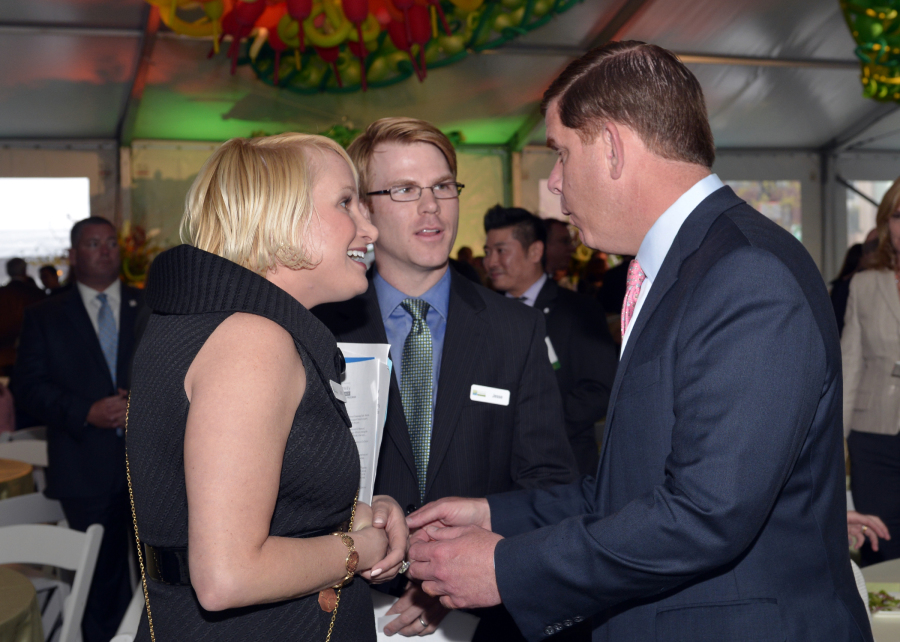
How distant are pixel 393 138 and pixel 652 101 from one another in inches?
33.7

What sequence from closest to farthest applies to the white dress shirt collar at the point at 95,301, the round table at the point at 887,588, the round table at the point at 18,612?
1. the round table at the point at 887,588
2. the round table at the point at 18,612
3. the white dress shirt collar at the point at 95,301

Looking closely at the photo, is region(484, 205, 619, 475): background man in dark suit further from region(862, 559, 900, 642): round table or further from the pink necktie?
the pink necktie

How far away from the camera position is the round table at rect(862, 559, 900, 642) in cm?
177

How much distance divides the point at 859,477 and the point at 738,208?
7.97 ft

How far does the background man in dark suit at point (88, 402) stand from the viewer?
138 inches

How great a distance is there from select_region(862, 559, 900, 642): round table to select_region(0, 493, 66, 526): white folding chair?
3081mm

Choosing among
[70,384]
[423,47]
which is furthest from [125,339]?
[423,47]

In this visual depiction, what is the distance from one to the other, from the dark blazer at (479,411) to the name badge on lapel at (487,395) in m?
0.01

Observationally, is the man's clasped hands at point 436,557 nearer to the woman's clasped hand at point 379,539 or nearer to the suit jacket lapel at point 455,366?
the woman's clasped hand at point 379,539

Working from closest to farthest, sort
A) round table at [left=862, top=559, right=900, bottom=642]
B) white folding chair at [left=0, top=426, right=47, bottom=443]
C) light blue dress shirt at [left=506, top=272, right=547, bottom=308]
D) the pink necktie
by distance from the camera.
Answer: the pink necktie, round table at [left=862, top=559, right=900, bottom=642], light blue dress shirt at [left=506, top=272, right=547, bottom=308], white folding chair at [left=0, top=426, right=47, bottom=443]

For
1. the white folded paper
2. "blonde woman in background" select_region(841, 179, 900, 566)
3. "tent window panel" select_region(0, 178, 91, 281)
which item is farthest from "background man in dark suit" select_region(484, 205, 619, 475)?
"tent window panel" select_region(0, 178, 91, 281)

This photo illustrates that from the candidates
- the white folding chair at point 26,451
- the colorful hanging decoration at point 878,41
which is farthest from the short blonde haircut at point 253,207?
the white folding chair at point 26,451

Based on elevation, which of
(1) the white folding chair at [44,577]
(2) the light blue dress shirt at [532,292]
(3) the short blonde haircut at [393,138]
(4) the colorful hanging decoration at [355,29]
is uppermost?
(4) the colorful hanging decoration at [355,29]

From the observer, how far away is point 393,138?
6.45 feet
